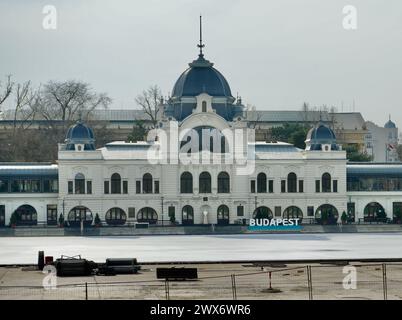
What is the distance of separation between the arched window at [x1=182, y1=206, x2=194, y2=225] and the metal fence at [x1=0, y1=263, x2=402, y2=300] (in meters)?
54.2

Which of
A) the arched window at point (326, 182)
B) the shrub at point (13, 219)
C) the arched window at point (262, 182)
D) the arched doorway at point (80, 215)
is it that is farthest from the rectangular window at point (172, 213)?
the arched window at point (326, 182)

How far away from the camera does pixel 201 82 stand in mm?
108938

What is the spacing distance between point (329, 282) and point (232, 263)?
12.8 metres

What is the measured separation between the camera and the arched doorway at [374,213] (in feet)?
354

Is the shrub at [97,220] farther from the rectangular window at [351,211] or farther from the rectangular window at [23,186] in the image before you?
the rectangular window at [351,211]

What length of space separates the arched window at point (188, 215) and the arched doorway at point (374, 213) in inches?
630

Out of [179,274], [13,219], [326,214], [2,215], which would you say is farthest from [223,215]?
[179,274]

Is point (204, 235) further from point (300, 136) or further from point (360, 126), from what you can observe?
point (360, 126)

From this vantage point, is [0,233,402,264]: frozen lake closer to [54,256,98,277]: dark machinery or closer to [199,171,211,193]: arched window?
[199,171,211,193]: arched window

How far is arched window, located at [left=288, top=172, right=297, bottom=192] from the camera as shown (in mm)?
106375
